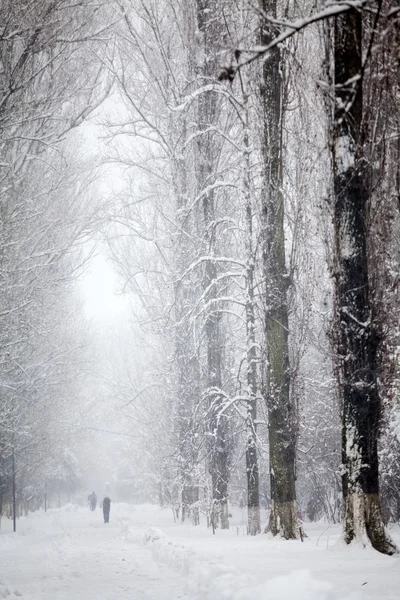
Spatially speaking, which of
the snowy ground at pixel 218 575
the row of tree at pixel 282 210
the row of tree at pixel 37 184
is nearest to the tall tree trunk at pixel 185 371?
the row of tree at pixel 282 210

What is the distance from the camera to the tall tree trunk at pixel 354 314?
646 cm

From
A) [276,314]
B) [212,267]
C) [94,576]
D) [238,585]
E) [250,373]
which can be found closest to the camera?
[238,585]

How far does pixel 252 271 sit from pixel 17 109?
6.25 meters

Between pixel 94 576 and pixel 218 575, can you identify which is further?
pixel 94 576

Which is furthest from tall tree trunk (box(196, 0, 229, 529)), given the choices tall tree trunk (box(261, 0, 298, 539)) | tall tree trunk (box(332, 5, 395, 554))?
tall tree trunk (box(332, 5, 395, 554))

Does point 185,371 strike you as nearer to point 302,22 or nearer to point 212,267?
point 212,267

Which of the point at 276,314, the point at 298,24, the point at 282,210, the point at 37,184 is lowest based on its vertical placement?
the point at 276,314

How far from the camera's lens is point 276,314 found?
31.9 feet

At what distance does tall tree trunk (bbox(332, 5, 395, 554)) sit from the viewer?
21.2ft

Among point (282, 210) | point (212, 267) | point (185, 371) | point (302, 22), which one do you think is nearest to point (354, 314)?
point (282, 210)

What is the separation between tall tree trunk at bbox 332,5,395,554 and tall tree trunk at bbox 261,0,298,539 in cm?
264

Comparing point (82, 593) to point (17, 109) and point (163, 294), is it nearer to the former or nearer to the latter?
point (17, 109)

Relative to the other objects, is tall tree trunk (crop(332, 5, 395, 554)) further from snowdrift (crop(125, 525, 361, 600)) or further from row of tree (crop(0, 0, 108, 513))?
row of tree (crop(0, 0, 108, 513))

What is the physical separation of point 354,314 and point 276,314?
3061 millimetres
